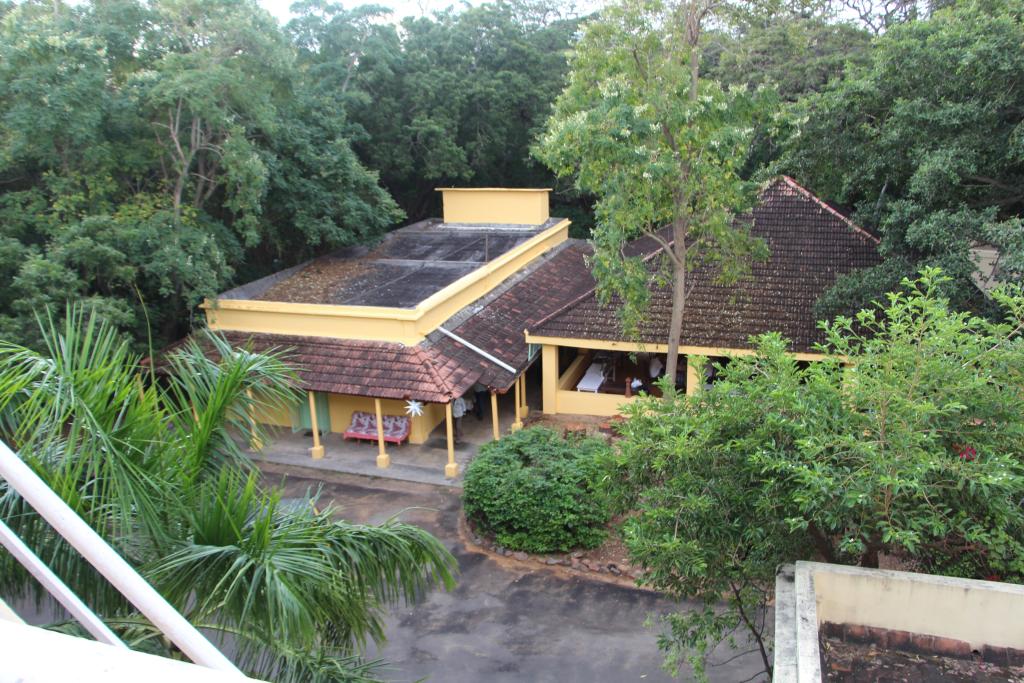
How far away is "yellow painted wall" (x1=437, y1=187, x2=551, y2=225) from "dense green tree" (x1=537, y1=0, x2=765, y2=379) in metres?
11.4

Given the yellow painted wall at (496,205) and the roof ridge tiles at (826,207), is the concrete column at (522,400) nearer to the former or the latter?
the roof ridge tiles at (826,207)

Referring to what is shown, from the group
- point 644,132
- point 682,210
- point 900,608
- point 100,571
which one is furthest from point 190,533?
point 682,210

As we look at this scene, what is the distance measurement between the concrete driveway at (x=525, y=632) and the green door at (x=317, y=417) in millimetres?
4915

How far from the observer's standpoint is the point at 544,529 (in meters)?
10.6

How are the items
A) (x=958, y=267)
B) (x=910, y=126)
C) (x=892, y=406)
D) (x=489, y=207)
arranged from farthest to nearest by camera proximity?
(x=489, y=207) < (x=910, y=126) < (x=958, y=267) < (x=892, y=406)

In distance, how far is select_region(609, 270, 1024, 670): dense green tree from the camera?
199 inches

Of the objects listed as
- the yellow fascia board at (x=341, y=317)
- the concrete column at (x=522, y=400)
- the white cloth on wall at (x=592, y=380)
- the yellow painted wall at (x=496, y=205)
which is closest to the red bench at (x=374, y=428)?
the yellow fascia board at (x=341, y=317)

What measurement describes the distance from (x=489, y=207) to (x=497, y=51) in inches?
295

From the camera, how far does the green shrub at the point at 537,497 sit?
414 inches

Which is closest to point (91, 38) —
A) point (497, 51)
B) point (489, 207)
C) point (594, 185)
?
point (594, 185)

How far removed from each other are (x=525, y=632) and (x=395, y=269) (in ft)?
37.9

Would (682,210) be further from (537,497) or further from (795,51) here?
(795,51)

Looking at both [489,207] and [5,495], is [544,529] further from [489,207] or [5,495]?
[489,207]

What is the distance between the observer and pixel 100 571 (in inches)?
89.4
